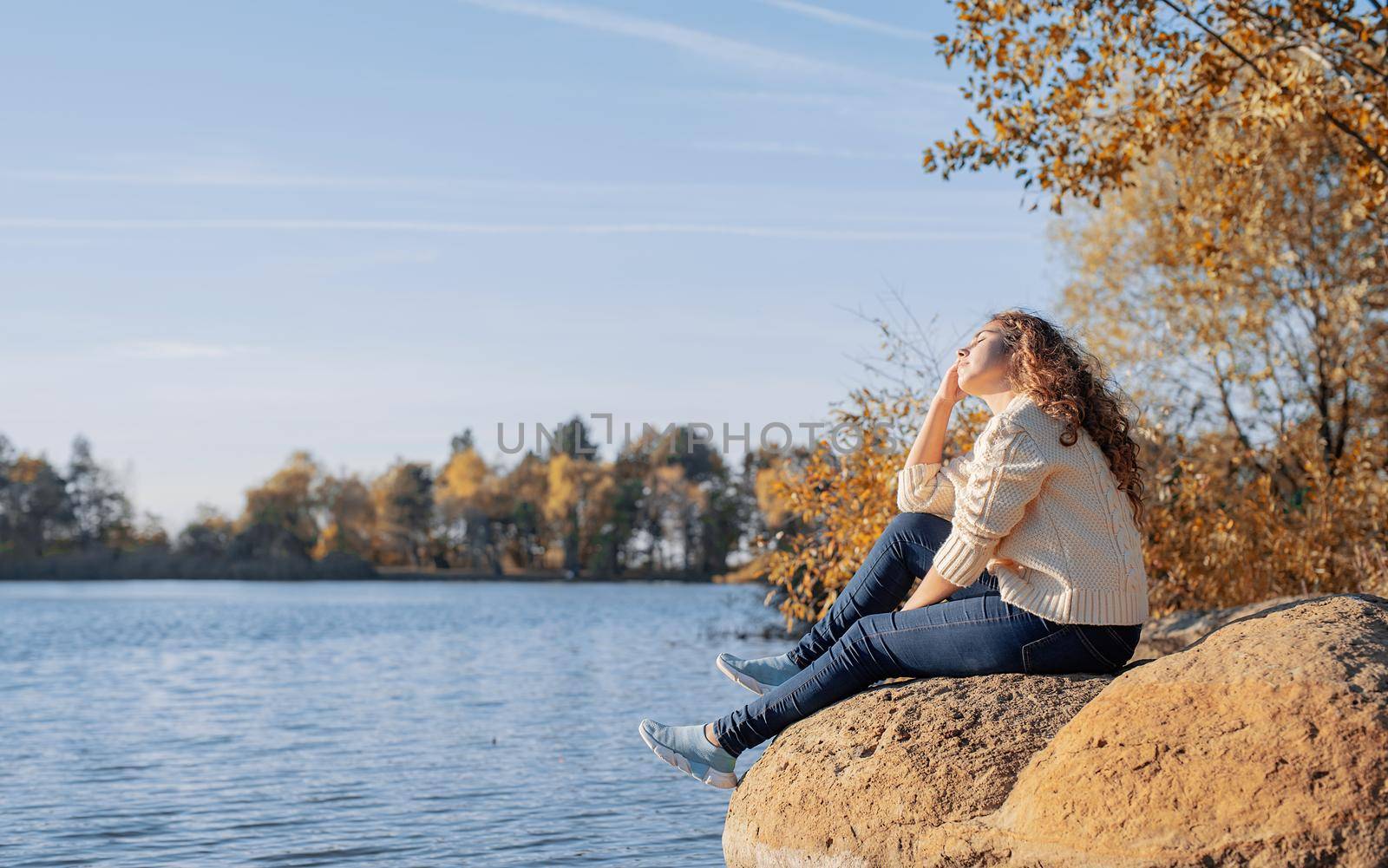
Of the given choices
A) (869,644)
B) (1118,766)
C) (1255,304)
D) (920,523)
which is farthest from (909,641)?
(1255,304)

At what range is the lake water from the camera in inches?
310

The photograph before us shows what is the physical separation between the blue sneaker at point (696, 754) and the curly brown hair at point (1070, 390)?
198cm

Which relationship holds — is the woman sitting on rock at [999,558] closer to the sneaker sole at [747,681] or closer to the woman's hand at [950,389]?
the woman's hand at [950,389]

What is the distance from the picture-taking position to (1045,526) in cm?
468

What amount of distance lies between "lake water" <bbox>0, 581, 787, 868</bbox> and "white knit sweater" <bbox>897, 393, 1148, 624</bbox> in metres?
3.25

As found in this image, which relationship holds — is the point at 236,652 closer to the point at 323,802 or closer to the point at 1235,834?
the point at 323,802

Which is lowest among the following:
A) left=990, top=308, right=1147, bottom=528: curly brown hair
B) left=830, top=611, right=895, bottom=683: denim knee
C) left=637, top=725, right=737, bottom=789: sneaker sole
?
left=637, top=725, right=737, bottom=789: sneaker sole

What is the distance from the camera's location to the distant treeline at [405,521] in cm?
7644

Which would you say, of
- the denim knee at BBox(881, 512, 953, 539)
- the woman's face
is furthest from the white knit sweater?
the denim knee at BBox(881, 512, 953, 539)

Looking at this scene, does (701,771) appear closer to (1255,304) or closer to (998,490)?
(998,490)

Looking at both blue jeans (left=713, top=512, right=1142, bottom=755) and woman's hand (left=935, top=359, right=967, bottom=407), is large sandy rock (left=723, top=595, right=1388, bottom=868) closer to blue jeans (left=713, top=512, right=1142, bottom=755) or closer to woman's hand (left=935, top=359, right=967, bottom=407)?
blue jeans (left=713, top=512, right=1142, bottom=755)

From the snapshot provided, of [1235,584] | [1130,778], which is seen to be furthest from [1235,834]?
[1235,584]

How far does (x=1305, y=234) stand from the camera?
17.0 meters

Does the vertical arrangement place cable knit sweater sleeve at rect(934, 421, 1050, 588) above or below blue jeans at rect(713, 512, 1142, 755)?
above
